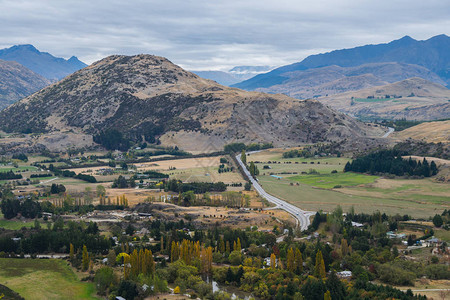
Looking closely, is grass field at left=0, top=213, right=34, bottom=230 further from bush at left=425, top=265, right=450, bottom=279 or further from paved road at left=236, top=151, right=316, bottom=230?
bush at left=425, top=265, right=450, bottom=279

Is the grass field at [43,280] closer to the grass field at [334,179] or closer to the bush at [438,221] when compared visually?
the bush at [438,221]

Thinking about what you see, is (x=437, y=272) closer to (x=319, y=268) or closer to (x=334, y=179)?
(x=319, y=268)

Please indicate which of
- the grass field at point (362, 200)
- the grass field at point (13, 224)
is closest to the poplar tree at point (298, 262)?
the grass field at point (362, 200)

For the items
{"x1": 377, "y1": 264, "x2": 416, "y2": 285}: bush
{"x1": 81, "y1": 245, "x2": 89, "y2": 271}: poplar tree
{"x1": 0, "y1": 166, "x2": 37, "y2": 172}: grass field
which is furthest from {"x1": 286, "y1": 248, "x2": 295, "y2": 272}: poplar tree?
{"x1": 0, "y1": 166, "x2": 37, "y2": 172}: grass field

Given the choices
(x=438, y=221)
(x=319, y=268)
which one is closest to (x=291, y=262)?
(x=319, y=268)

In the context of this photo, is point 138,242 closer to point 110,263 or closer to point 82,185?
point 110,263

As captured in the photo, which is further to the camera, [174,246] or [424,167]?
[424,167]

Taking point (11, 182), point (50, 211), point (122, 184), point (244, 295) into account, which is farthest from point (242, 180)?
point (244, 295)
